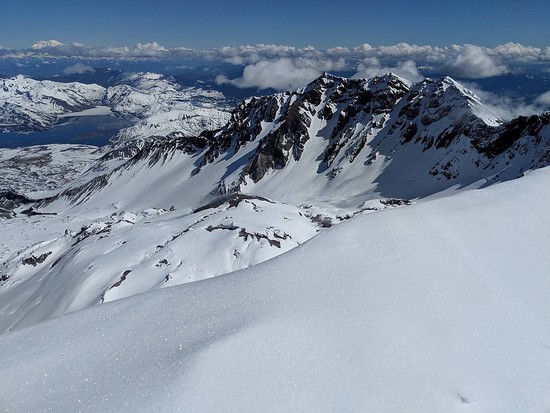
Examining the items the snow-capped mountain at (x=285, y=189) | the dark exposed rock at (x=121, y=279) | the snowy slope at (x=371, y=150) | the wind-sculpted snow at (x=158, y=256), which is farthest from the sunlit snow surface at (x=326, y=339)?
the snowy slope at (x=371, y=150)

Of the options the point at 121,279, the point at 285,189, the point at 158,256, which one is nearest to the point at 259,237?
the point at 158,256

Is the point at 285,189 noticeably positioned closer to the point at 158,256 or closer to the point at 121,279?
the point at 158,256

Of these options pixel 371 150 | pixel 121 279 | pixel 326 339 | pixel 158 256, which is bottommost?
pixel 371 150

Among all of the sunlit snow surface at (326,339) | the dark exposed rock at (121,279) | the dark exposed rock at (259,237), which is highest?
the sunlit snow surface at (326,339)

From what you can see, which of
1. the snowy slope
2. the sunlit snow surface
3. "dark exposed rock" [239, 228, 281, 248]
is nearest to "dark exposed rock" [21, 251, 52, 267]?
"dark exposed rock" [239, 228, 281, 248]

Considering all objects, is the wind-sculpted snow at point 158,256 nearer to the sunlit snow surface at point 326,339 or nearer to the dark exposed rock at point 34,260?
the dark exposed rock at point 34,260

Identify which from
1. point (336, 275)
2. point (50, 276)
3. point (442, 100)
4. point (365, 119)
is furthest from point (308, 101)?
point (336, 275)
